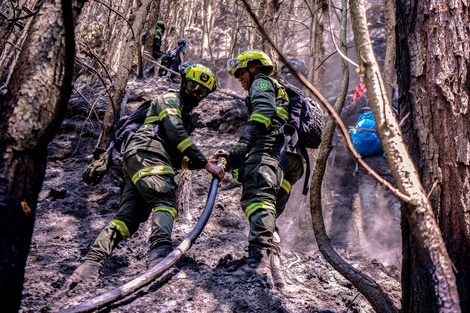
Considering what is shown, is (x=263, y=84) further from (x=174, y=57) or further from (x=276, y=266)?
(x=174, y=57)

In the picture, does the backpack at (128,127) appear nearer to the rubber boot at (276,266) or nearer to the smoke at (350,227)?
the rubber boot at (276,266)

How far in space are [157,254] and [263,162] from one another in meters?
1.22

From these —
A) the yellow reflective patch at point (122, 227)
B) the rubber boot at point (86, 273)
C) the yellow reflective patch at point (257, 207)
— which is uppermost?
the yellow reflective patch at point (257, 207)

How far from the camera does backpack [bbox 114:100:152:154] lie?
155 inches

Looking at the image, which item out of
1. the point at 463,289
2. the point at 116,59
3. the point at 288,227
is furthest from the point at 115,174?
the point at 116,59

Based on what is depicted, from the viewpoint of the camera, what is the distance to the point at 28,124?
5.22 ft

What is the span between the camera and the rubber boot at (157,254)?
3.31m

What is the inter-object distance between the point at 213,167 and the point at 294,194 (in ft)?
13.1

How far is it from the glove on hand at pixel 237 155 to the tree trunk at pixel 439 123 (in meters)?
1.69

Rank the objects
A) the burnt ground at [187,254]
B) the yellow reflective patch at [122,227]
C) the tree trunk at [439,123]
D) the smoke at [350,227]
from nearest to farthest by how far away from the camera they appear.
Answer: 1. the tree trunk at [439,123]
2. the burnt ground at [187,254]
3. the yellow reflective patch at [122,227]
4. the smoke at [350,227]

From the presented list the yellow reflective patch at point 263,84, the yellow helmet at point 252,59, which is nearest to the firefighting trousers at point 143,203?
the yellow reflective patch at point 263,84

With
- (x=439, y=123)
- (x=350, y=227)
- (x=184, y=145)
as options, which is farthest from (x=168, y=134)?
(x=350, y=227)

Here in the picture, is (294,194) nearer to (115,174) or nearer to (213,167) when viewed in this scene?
(115,174)

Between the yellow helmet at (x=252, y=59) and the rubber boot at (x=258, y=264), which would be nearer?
the rubber boot at (x=258, y=264)
